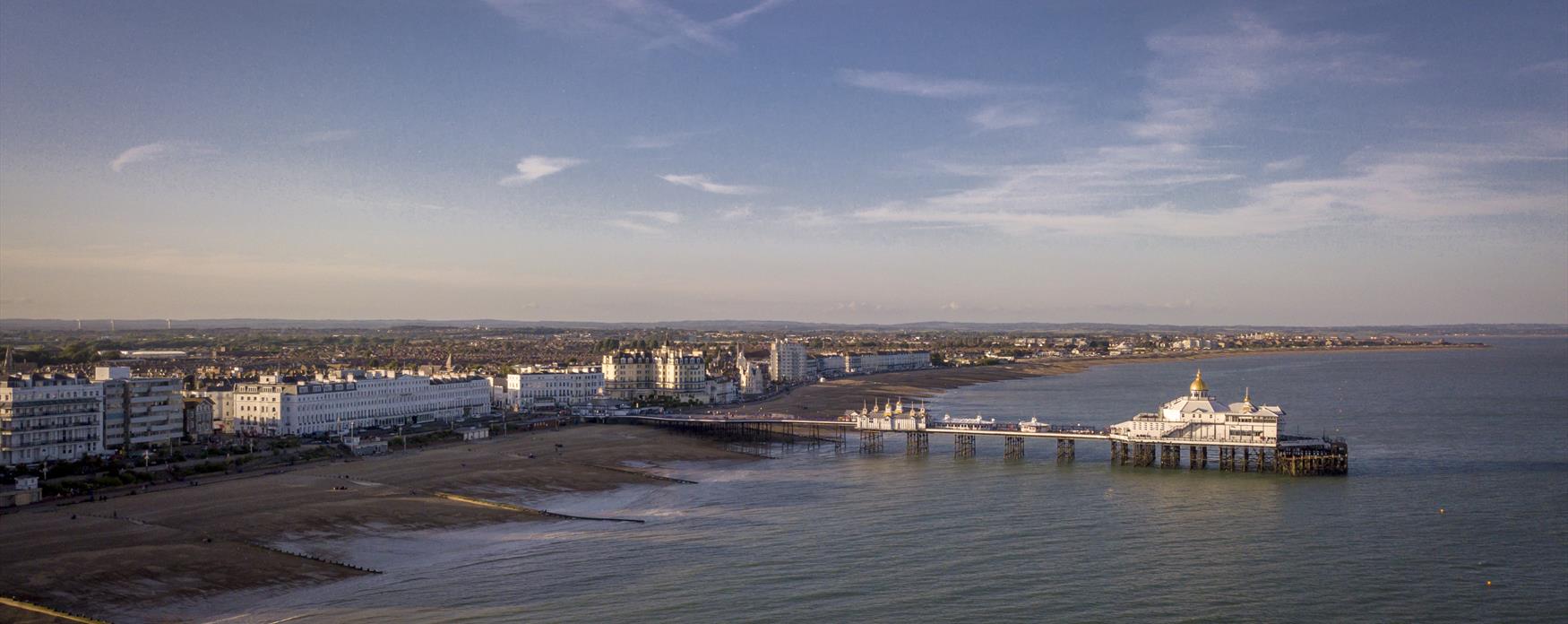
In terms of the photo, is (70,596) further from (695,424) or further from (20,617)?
(695,424)

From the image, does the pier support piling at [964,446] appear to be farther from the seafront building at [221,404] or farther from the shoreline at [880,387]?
the seafront building at [221,404]

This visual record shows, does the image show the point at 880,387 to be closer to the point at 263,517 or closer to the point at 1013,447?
the point at 1013,447

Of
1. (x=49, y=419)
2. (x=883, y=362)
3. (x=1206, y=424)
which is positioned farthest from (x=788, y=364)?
(x=49, y=419)

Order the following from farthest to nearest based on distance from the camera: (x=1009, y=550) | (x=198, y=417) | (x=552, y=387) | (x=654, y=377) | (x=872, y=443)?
(x=654, y=377), (x=552, y=387), (x=198, y=417), (x=872, y=443), (x=1009, y=550)

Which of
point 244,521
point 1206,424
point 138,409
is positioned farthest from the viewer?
point 138,409

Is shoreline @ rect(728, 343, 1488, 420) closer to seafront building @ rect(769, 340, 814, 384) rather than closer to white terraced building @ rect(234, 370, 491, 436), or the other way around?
seafront building @ rect(769, 340, 814, 384)

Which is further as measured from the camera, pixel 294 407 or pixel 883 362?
pixel 883 362

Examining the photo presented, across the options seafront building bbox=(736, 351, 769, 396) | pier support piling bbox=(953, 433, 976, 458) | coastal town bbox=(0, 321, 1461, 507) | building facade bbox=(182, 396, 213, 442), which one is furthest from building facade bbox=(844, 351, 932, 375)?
building facade bbox=(182, 396, 213, 442)

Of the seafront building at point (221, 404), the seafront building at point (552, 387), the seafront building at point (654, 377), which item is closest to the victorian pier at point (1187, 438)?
the seafront building at point (552, 387)
